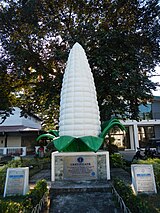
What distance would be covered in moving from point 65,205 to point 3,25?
1260cm

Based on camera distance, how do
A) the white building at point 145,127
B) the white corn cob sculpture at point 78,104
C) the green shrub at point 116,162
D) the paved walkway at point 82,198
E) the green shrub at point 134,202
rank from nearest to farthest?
the green shrub at point 134,202, the paved walkway at point 82,198, the white corn cob sculpture at point 78,104, the green shrub at point 116,162, the white building at point 145,127

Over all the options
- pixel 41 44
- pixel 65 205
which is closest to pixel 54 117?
pixel 41 44

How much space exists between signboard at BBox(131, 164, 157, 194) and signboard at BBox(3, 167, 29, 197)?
4050mm

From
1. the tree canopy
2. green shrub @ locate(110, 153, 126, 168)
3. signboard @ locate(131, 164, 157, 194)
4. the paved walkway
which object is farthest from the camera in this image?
green shrub @ locate(110, 153, 126, 168)

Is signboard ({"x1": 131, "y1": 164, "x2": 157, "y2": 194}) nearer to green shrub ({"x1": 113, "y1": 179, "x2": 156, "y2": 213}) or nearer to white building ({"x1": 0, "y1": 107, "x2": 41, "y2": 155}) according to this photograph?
green shrub ({"x1": 113, "y1": 179, "x2": 156, "y2": 213})

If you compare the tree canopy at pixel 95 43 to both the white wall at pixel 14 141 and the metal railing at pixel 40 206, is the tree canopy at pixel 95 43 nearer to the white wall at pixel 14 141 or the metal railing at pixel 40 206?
the metal railing at pixel 40 206

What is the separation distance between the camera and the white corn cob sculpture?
8.56 m

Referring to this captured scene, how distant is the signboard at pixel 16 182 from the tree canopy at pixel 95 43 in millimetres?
6406

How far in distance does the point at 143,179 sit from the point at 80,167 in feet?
8.80

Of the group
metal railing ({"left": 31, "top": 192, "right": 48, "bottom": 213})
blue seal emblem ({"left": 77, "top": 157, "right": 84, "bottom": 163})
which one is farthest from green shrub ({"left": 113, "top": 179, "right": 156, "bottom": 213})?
blue seal emblem ({"left": 77, "top": 157, "right": 84, "bottom": 163})

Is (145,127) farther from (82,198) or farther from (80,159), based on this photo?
(82,198)

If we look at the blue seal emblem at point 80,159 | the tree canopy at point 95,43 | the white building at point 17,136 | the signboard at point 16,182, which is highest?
the tree canopy at point 95,43

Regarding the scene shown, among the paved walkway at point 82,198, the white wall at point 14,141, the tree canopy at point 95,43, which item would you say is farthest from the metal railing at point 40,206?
the white wall at point 14,141

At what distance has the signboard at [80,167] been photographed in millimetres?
8133
